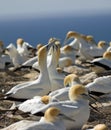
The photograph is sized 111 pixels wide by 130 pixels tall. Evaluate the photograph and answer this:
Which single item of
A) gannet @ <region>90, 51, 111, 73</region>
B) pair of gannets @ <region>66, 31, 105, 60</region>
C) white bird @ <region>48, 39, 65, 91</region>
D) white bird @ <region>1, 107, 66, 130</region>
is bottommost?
pair of gannets @ <region>66, 31, 105, 60</region>

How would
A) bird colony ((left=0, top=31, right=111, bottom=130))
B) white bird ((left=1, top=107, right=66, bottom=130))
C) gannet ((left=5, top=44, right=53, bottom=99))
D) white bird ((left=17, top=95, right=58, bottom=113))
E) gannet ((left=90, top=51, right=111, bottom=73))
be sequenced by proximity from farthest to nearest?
1. gannet ((left=90, top=51, right=111, bottom=73))
2. gannet ((left=5, top=44, right=53, bottom=99))
3. white bird ((left=17, top=95, right=58, bottom=113))
4. bird colony ((left=0, top=31, right=111, bottom=130))
5. white bird ((left=1, top=107, right=66, bottom=130))

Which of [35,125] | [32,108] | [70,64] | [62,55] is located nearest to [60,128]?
[35,125]

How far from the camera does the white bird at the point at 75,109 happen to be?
28.5ft

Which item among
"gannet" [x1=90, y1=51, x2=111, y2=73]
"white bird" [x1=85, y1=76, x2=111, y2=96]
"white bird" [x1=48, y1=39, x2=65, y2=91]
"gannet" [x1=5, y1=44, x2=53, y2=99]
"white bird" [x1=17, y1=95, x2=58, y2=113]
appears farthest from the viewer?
"gannet" [x1=90, y1=51, x2=111, y2=73]

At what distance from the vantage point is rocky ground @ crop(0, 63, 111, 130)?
970 centimetres

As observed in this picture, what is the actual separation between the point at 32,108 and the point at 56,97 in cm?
126

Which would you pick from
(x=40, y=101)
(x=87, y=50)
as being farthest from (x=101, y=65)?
(x=40, y=101)

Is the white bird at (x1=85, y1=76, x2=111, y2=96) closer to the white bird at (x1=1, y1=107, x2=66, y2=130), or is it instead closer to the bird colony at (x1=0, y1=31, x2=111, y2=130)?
the bird colony at (x1=0, y1=31, x2=111, y2=130)

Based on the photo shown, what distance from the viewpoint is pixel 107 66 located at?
604 inches

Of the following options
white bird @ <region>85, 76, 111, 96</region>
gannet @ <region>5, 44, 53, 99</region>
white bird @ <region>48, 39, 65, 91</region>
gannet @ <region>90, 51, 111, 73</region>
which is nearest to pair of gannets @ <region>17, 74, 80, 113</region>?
gannet @ <region>5, 44, 53, 99</region>

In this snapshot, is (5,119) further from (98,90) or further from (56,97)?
(98,90)

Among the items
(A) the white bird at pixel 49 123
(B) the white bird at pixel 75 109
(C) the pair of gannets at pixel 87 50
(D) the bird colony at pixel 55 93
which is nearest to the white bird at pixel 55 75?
(D) the bird colony at pixel 55 93

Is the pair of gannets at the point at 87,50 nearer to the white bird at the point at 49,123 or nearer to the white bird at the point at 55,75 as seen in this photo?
the white bird at the point at 55,75

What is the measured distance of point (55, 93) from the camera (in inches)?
413
